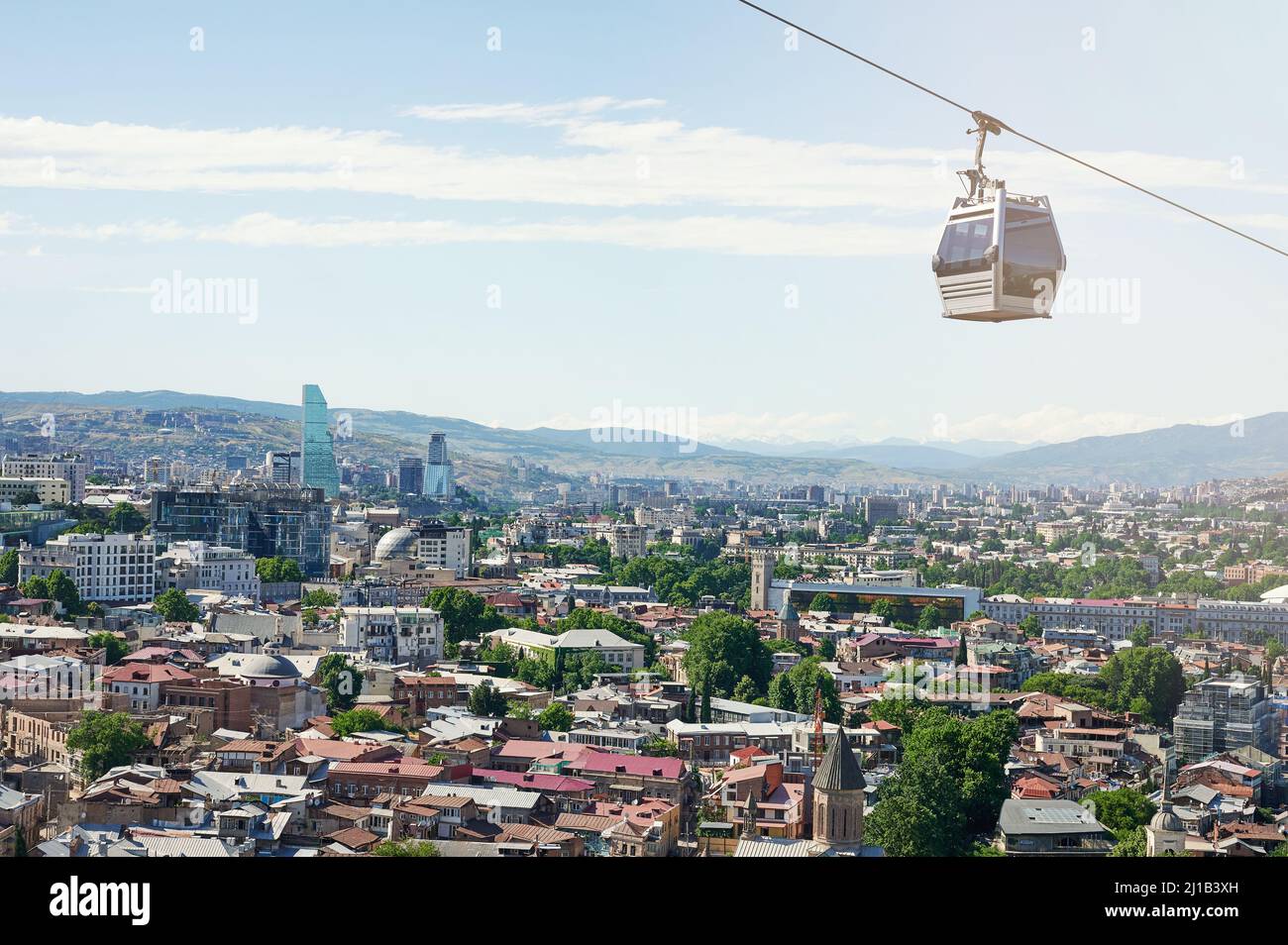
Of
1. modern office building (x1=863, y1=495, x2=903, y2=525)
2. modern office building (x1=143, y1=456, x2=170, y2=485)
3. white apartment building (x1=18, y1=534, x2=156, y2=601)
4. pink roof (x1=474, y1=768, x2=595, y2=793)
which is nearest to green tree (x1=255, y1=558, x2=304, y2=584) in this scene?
white apartment building (x1=18, y1=534, x2=156, y2=601)

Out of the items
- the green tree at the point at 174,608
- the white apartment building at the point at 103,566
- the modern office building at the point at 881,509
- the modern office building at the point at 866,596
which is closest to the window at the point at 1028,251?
the green tree at the point at 174,608

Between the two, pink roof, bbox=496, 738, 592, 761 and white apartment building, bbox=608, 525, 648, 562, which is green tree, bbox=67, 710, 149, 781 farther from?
white apartment building, bbox=608, 525, 648, 562

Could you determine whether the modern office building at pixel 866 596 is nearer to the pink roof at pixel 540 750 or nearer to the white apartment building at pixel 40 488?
the white apartment building at pixel 40 488

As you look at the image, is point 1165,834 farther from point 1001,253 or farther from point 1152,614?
point 1152,614

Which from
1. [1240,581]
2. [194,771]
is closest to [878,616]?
[1240,581]

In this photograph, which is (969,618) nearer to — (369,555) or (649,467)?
(369,555)
